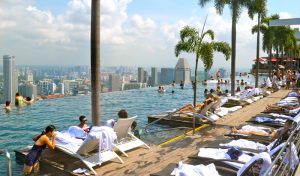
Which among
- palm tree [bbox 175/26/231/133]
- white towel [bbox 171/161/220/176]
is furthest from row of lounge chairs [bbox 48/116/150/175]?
palm tree [bbox 175/26/231/133]

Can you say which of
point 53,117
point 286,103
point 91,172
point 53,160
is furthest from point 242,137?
point 53,117

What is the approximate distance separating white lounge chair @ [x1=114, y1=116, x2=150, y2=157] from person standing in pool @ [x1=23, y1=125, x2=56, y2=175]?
1.42 meters

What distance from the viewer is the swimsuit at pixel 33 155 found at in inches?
272

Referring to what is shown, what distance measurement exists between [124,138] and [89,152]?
138cm

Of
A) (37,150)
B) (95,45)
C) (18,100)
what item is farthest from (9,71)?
(37,150)

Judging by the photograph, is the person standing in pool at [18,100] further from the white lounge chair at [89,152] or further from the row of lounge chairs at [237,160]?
the row of lounge chairs at [237,160]

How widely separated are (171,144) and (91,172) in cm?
300

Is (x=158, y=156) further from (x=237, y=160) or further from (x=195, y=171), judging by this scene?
(x=195, y=171)

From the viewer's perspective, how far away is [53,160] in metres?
7.21

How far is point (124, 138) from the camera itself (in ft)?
27.5

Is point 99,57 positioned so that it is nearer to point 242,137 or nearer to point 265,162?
point 242,137

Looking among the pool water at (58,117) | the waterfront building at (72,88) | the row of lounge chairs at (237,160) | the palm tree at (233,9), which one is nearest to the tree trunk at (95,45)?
the pool water at (58,117)

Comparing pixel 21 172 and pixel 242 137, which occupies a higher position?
pixel 242 137

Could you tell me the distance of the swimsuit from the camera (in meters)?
6.90
